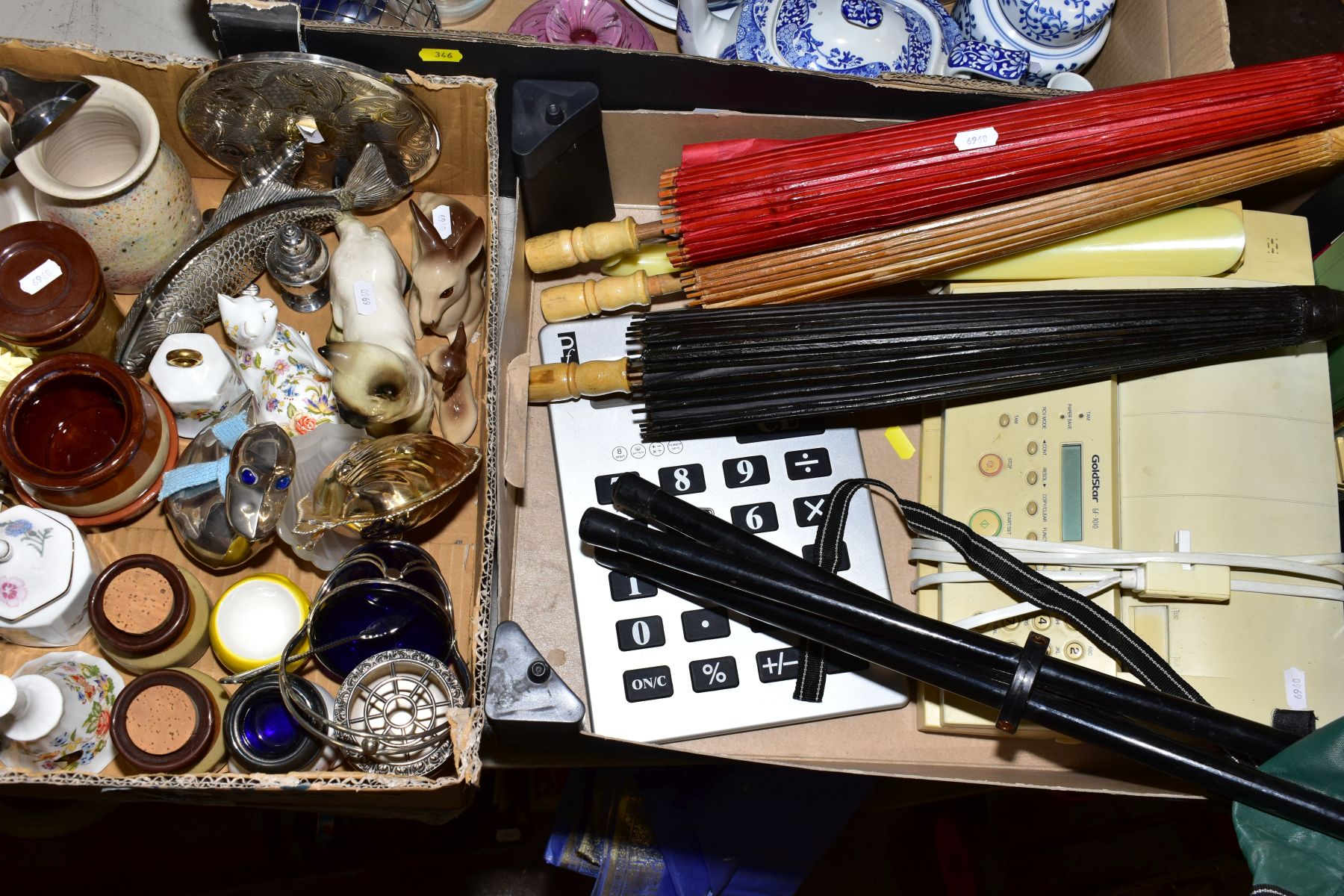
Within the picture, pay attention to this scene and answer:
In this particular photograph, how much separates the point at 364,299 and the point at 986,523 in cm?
53

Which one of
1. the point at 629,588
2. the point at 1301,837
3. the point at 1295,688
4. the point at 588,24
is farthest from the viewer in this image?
the point at 588,24

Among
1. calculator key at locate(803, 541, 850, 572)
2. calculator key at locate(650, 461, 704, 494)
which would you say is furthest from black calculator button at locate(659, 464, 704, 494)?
calculator key at locate(803, 541, 850, 572)

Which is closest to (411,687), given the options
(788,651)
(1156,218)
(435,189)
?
(788,651)

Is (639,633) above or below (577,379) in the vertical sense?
below

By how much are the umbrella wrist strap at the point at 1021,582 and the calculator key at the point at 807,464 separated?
55 millimetres

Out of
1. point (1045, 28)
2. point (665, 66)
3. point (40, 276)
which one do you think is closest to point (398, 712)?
point (40, 276)

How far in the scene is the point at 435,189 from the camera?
0.87m

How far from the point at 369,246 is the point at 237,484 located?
215mm

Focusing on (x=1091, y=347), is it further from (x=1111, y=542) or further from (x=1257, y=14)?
(x=1257, y=14)

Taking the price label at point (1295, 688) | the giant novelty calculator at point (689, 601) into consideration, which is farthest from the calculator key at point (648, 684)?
the price label at point (1295, 688)

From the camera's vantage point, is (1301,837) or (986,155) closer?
(1301,837)

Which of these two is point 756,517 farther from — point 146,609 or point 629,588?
point 146,609

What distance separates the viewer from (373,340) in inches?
28.8

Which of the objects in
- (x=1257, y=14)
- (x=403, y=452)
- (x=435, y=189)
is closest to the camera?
(x=403, y=452)
